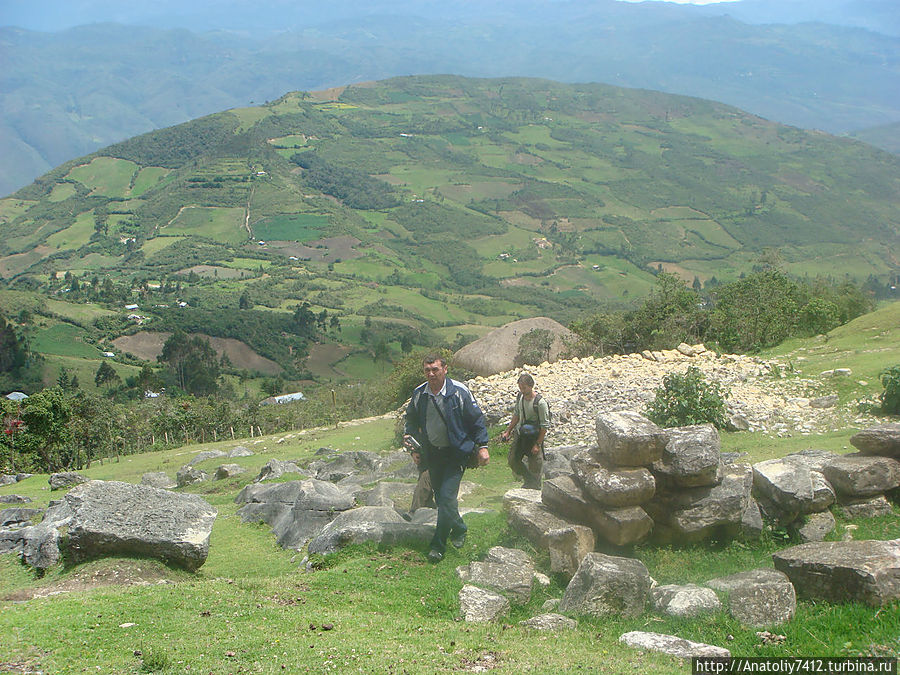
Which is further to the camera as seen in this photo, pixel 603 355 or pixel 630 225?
pixel 630 225

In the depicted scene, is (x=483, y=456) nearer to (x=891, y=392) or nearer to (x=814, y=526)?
(x=814, y=526)

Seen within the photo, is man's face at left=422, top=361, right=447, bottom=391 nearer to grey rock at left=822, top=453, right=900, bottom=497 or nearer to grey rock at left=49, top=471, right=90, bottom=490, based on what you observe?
grey rock at left=822, top=453, right=900, bottom=497

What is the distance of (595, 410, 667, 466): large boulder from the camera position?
10.2 metres

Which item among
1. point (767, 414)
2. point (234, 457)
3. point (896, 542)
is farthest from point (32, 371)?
point (896, 542)

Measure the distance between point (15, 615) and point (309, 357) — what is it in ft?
344

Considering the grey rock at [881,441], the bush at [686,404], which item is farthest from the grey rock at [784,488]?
the bush at [686,404]

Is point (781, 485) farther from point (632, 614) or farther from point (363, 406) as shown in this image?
point (363, 406)

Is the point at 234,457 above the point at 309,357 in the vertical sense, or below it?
above

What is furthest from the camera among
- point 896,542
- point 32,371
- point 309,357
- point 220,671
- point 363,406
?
point 309,357

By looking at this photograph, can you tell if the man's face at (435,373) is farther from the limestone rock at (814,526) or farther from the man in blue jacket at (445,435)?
the limestone rock at (814,526)

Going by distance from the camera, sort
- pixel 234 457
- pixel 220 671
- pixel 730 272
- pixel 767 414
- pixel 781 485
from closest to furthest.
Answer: pixel 220 671 < pixel 781 485 < pixel 767 414 < pixel 234 457 < pixel 730 272

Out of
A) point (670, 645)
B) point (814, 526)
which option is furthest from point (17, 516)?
point (814, 526)

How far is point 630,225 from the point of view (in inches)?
7431

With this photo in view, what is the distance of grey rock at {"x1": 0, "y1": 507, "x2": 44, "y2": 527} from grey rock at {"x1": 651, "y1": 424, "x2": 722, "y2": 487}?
13.6 m
